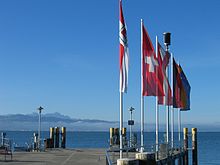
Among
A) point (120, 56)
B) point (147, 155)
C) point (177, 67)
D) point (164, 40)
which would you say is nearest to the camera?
point (147, 155)

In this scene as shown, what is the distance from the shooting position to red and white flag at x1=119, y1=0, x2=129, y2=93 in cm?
2050

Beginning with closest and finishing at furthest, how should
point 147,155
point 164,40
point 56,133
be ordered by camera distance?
point 147,155 < point 164,40 < point 56,133

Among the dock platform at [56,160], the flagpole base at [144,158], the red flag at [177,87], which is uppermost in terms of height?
the red flag at [177,87]

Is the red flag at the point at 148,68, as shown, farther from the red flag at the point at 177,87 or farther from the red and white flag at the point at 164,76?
the red flag at the point at 177,87

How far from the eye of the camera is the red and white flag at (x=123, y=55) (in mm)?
20500

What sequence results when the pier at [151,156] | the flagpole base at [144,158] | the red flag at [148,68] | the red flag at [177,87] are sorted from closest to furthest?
the pier at [151,156], the flagpole base at [144,158], the red flag at [148,68], the red flag at [177,87]

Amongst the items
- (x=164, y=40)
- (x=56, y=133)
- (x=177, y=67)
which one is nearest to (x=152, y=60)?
(x=164, y=40)

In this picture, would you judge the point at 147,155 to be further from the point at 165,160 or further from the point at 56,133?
the point at 56,133

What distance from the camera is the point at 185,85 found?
36312mm

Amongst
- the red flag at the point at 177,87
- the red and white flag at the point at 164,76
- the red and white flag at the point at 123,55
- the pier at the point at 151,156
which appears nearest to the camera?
the pier at the point at 151,156

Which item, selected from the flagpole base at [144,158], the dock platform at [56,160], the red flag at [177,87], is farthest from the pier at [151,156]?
the red flag at [177,87]

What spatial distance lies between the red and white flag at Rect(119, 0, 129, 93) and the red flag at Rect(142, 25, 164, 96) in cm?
394

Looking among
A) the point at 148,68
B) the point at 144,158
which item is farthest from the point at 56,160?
the point at 144,158

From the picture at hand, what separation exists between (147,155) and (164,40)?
14398 millimetres
